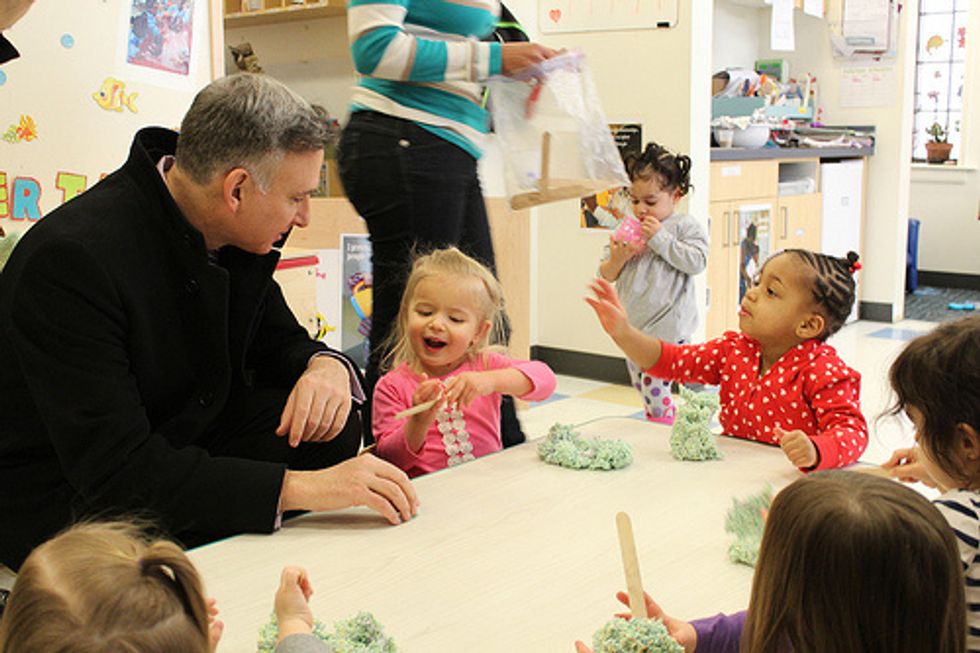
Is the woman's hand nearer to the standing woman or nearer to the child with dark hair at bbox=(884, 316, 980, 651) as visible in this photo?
the standing woman

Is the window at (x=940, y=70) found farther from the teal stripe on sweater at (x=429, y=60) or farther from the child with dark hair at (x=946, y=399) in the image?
the child with dark hair at (x=946, y=399)

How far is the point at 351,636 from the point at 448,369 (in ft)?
3.12

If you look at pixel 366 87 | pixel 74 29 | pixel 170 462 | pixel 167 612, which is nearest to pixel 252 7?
pixel 74 29

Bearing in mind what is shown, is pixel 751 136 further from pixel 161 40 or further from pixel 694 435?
pixel 694 435

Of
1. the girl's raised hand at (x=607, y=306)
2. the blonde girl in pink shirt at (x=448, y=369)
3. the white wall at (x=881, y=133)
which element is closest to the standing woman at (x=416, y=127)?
the blonde girl in pink shirt at (x=448, y=369)

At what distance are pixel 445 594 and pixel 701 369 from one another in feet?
3.03

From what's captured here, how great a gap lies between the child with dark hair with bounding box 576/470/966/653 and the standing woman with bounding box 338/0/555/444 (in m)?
1.28

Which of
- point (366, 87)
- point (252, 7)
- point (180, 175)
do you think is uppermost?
point (252, 7)

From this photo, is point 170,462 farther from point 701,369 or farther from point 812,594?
point 701,369

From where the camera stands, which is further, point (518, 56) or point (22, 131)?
point (22, 131)

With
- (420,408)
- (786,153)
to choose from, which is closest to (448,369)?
(420,408)

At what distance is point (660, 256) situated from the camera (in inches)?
122

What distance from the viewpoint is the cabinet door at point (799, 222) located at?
4.71 m

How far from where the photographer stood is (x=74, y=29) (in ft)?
7.77
